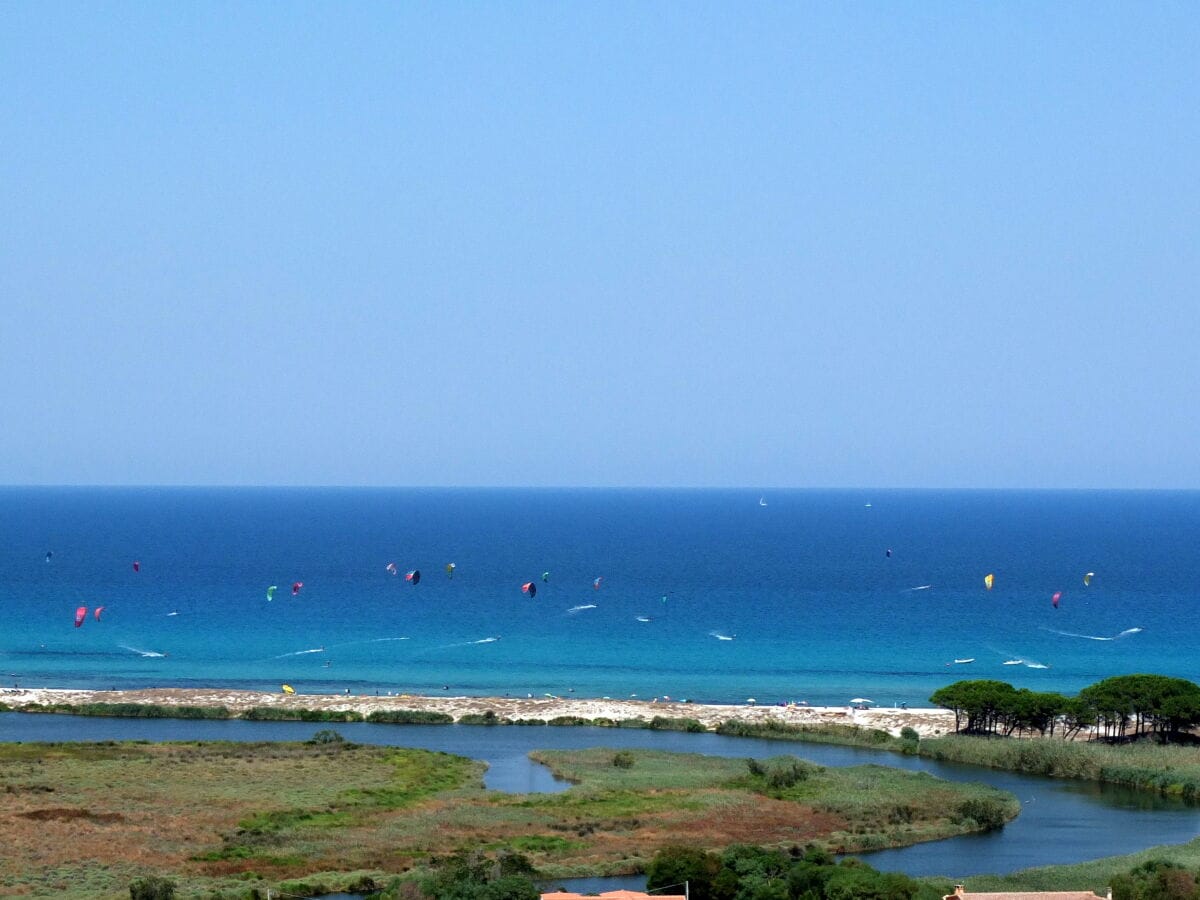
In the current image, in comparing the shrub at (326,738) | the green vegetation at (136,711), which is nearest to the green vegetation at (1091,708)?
the shrub at (326,738)

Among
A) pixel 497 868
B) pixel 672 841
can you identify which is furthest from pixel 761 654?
pixel 497 868

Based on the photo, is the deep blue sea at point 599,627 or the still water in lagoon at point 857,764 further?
Result: the deep blue sea at point 599,627

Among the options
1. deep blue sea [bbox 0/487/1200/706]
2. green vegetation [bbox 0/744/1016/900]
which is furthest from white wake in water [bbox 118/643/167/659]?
green vegetation [bbox 0/744/1016/900]

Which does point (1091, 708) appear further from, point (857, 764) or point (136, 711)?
point (136, 711)

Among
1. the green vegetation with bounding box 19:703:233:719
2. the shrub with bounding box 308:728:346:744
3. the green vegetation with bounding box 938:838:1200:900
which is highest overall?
the green vegetation with bounding box 938:838:1200:900

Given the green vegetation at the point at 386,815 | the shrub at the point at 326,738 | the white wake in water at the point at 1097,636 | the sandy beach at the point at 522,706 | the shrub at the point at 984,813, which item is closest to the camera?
the green vegetation at the point at 386,815

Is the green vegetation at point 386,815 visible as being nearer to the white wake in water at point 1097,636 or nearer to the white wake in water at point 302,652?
the white wake in water at point 302,652

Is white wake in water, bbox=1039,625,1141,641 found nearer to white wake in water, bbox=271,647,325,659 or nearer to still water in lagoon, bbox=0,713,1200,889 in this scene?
still water in lagoon, bbox=0,713,1200,889
